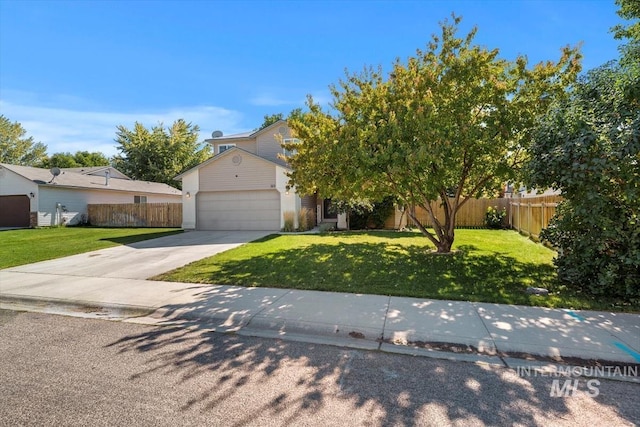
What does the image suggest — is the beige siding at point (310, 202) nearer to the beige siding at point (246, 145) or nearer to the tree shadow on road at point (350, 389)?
the beige siding at point (246, 145)

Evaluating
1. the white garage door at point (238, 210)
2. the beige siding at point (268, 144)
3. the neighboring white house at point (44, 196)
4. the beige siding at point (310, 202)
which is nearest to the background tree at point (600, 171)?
the white garage door at point (238, 210)

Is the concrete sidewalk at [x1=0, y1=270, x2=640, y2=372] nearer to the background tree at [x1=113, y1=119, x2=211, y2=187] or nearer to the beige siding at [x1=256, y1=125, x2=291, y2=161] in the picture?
the beige siding at [x1=256, y1=125, x2=291, y2=161]

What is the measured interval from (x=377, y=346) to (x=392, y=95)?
569 centimetres

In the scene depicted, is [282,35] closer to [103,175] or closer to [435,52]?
[435,52]

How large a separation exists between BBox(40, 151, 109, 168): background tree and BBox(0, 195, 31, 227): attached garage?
22984 millimetres

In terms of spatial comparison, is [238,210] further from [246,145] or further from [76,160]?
[76,160]

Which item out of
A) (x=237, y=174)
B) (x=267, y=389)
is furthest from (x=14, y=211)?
(x=267, y=389)

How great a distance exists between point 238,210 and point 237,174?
2.00m

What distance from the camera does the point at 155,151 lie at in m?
33.2

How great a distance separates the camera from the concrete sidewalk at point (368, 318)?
3.69 m

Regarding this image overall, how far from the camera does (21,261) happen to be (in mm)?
9266

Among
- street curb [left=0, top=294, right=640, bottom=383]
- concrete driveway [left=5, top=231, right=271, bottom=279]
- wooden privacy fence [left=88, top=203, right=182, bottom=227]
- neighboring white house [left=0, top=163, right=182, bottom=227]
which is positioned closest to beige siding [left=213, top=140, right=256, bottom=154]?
wooden privacy fence [left=88, top=203, right=182, bottom=227]

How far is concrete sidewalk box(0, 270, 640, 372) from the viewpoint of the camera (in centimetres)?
369

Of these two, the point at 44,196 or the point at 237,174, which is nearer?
the point at 237,174
